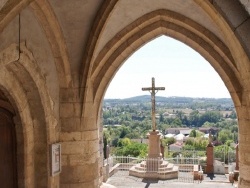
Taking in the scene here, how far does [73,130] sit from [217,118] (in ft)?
481

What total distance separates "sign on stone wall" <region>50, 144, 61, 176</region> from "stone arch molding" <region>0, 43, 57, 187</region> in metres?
0.10

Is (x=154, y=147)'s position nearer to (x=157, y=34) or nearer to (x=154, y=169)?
(x=154, y=169)

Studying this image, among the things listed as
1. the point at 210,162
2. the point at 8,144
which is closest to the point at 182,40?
the point at 8,144

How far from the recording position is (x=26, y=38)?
5957 mm

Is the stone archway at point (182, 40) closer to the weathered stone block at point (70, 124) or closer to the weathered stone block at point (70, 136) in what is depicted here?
the weathered stone block at point (70, 124)

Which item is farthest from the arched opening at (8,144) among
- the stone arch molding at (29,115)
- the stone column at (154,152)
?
the stone column at (154,152)

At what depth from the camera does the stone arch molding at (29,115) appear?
19.5 feet

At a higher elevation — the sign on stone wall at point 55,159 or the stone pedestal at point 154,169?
the sign on stone wall at point 55,159

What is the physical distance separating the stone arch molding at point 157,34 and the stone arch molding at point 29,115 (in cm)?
186

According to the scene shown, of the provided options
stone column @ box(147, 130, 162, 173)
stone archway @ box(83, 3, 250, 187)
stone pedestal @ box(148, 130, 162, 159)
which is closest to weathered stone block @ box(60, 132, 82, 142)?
stone archway @ box(83, 3, 250, 187)

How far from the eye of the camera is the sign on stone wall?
6.69 m

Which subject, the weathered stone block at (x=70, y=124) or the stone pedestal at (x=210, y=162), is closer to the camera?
the weathered stone block at (x=70, y=124)

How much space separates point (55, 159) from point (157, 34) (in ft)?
12.5

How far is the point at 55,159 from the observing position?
682 cm
